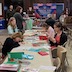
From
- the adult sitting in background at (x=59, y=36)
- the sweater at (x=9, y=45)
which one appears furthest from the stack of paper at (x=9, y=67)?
the adult sitting in background at (x=59, y=36)

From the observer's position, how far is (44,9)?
13.4 metres

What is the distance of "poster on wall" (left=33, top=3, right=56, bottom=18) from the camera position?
1295 cm

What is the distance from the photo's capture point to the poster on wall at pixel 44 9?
1295cm

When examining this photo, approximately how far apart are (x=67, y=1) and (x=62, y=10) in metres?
1.29

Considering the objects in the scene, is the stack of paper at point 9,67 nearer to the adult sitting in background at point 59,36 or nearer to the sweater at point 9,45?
the sweater at point 9,45

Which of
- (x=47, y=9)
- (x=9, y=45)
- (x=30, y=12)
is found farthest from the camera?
(x=30, y=12)

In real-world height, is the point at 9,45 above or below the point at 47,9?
below

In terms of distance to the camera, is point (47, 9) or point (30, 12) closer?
point (47, 9)

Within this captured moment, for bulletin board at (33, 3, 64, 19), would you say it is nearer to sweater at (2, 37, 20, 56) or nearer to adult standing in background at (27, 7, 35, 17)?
adult standing in background at (27, 7, 35, 17)

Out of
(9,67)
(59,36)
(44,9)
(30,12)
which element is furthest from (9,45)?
(30,12)

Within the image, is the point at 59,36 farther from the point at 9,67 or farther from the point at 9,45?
the point at 9,67

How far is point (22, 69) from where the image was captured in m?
3.35

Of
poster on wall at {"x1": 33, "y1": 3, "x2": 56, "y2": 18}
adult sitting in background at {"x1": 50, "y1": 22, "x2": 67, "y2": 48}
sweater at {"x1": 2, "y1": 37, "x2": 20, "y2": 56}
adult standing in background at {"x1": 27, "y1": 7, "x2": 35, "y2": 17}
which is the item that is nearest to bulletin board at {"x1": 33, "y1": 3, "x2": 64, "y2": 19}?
poster on wall at {"x1": 33, "y1": 3, "x2": 56, "y2": 18}

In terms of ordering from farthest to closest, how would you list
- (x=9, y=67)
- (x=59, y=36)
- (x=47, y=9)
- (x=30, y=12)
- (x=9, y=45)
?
(x=30, y=12)
(x=47, y=9)
(x=59, y=36)
(x=9, y=45)
(x=9, y=67)
